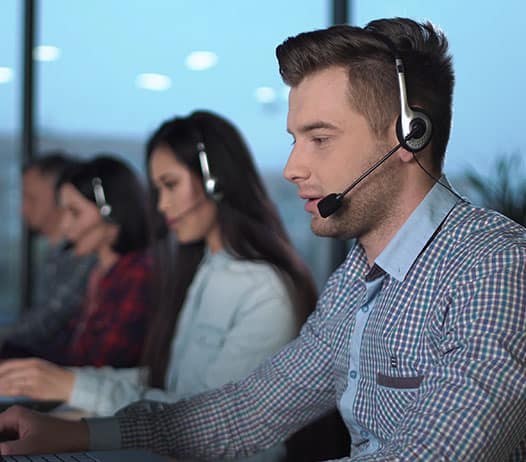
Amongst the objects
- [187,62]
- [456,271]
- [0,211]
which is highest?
[187,62]

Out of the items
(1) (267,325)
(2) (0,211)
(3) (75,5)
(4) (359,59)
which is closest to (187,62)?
(3) (75,5)

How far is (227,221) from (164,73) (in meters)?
1.67

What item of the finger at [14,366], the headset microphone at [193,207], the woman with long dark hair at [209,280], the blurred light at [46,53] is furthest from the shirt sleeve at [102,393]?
the blurred light at [46,53]

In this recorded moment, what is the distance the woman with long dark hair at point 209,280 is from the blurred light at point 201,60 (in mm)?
1090

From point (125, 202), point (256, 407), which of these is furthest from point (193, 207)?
point (256, 407)

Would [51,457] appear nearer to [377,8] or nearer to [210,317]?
[210,317]

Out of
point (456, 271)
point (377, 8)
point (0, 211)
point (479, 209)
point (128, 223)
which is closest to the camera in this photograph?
point (456, 271)

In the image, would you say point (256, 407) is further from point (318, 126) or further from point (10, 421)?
point (318, 126)

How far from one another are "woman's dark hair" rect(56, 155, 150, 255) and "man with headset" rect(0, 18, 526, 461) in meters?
1.53

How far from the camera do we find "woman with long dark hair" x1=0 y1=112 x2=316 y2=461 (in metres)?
2.17

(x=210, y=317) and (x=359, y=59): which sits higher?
(x=359, y=59)

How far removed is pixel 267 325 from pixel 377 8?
124 cm

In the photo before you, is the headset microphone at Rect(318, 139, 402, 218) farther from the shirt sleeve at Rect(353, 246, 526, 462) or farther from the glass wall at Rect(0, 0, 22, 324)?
the glass wall at Rect(0, 0, 22, 324)

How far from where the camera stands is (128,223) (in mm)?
3166
